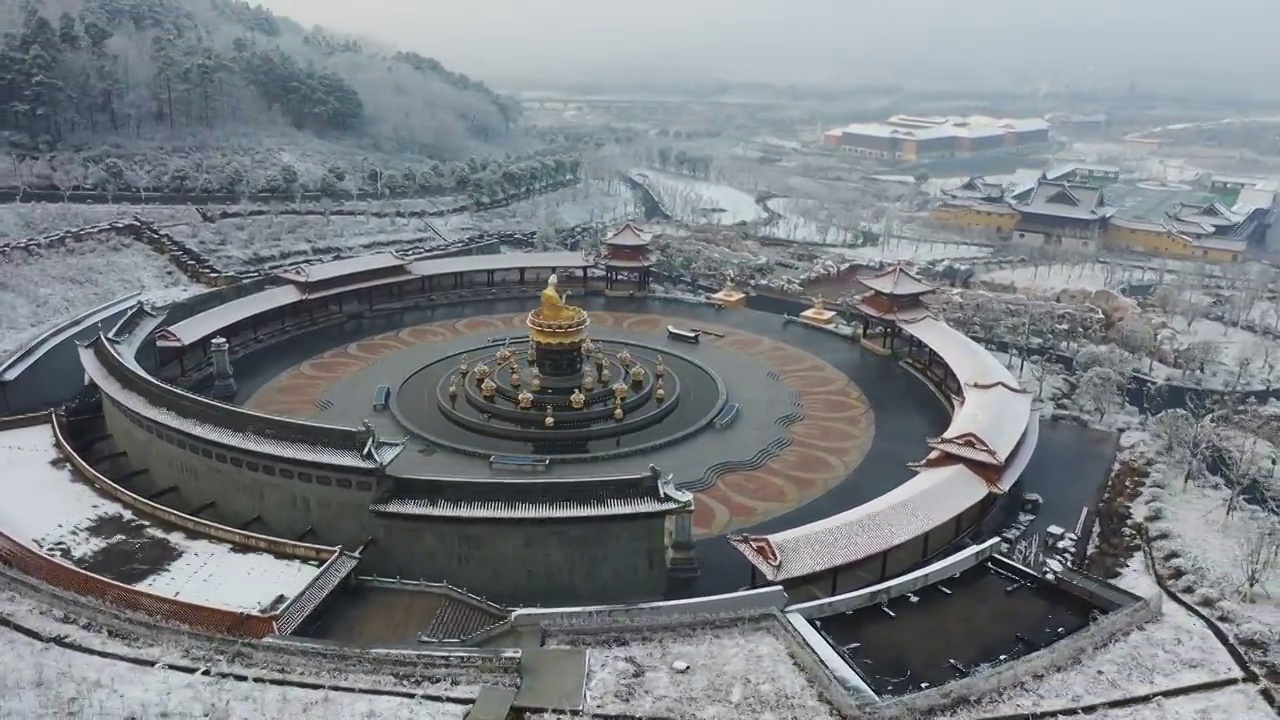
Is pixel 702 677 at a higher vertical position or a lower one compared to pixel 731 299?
lower

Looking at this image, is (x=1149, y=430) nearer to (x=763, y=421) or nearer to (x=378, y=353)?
(x=763, y=421)

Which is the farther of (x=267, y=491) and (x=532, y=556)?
(x=267, y=491)

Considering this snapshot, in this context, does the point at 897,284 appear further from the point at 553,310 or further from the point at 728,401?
the point at 553,310

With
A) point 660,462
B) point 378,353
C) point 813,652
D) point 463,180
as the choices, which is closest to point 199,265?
point 378,353

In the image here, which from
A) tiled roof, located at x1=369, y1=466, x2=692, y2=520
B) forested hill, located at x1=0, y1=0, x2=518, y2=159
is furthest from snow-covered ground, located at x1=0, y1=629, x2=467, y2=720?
forested hill, located at x1=0, y1=0, x2=518, y2=159

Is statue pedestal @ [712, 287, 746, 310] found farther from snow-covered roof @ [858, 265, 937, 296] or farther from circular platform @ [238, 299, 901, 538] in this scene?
snow-covered roof @ [858, 265, 937, 296]

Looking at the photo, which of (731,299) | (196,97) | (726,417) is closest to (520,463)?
(726,417)
